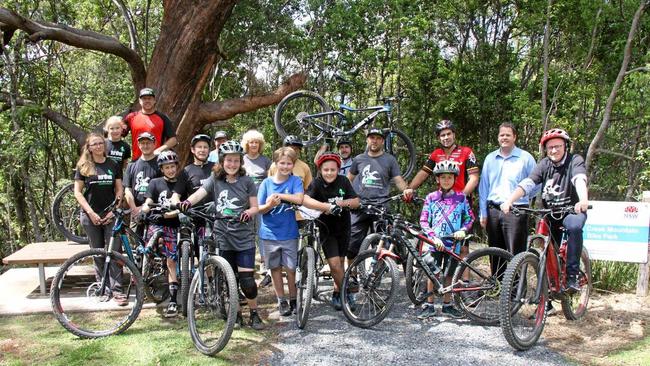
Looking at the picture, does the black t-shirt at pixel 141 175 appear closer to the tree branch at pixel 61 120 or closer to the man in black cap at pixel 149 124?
the man in black cap at pixel 149 124

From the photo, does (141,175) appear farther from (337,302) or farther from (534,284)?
(534,284)

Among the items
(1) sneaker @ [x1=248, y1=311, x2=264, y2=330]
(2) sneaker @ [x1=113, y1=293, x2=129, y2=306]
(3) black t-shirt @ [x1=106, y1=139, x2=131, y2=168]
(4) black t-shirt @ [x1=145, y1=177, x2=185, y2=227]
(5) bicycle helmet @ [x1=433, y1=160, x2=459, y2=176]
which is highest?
(3) black t-shirt @ [x1=106, y1=139, x2=131, y2=168]

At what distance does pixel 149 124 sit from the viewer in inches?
244

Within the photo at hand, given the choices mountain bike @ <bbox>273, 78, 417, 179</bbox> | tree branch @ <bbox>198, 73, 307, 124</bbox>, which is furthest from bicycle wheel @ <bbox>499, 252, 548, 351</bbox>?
tree branch @ <bbox>198, 73, 307, 124</bbox>

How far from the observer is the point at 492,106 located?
14289mm

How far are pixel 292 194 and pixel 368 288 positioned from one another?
1273 mm

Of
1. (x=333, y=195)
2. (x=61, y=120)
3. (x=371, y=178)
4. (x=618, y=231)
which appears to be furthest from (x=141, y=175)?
(x=618, y=231)

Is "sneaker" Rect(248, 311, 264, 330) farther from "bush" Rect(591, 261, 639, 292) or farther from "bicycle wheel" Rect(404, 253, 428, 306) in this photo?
"bush" Rect(591, 261, 639, 292)

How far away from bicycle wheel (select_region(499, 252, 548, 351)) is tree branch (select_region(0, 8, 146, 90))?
700cm

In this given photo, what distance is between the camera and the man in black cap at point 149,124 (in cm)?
618

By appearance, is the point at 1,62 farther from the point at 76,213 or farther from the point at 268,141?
the point at 268,141

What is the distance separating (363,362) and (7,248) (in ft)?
58.6

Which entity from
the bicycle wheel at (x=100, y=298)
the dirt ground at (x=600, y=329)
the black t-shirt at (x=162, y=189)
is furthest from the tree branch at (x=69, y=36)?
the dirt ground at (x=600, y=329)

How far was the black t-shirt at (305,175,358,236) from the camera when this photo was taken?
5.23m
